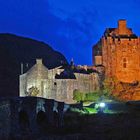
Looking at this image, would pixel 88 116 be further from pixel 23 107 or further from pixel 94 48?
pixel 94 48

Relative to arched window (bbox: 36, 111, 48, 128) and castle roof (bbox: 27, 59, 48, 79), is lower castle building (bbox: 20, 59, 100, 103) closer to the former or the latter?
castle roof (bbox: 27, 59, 48, 79)

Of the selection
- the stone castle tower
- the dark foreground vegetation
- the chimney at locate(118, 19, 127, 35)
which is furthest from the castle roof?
the dark foreground vegetation

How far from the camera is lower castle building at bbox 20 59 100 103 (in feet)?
243

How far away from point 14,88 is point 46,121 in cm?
5832

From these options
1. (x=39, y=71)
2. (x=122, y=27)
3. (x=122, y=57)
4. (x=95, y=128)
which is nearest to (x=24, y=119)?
(x=95, y=128)

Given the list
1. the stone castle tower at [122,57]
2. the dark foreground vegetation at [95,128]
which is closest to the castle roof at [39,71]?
the stone castle tower at [122,57]

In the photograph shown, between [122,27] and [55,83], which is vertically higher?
[122,27]

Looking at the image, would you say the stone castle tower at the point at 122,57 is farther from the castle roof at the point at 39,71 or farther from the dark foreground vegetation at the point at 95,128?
the dark foreground vegetation at the point at 95,128

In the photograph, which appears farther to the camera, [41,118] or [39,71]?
[39,71]

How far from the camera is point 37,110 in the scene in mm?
50781

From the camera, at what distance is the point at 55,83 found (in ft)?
244

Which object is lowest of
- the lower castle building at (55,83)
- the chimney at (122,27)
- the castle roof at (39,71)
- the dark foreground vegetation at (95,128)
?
→ the dark foreground vegetation at (95,128)

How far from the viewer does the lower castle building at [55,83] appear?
243 feet

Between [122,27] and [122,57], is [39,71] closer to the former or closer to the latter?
[122,57]
